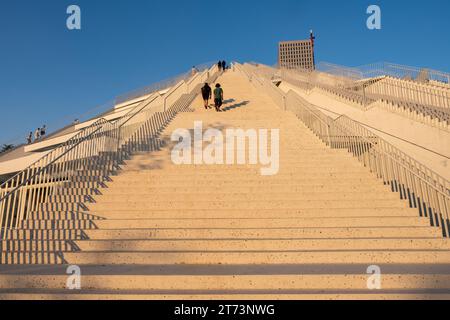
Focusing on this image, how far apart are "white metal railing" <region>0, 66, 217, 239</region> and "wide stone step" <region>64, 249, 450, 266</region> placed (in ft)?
9.37

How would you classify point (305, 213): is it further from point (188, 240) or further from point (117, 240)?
point (117, 240)

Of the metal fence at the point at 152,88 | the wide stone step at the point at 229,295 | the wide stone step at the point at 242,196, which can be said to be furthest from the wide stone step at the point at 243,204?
the metal fence at the point at 152,88

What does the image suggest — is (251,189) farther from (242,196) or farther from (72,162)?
(72,162)

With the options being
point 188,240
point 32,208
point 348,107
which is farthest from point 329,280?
point 348,107

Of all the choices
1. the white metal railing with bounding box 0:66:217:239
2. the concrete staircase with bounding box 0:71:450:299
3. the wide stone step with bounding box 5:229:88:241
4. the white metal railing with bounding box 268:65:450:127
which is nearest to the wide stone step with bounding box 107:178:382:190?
the concrete staircase with bounding box 0:71:450:299

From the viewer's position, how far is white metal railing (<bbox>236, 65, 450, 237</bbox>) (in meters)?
5.82

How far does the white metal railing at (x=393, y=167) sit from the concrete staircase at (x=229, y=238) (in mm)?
312

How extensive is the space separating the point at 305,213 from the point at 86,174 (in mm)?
5440

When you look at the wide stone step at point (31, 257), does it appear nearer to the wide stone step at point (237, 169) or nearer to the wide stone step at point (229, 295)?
the wide stone step at point (229, 295)

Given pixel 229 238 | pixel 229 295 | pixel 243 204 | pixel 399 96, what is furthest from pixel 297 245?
pixel 399 96

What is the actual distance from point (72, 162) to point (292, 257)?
236 inches

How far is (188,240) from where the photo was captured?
206 inches

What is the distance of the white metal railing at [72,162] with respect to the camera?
622 cm

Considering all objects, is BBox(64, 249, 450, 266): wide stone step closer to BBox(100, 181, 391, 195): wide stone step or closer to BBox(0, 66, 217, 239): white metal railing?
BBox(100, 181, 391, 195): wide stone step
